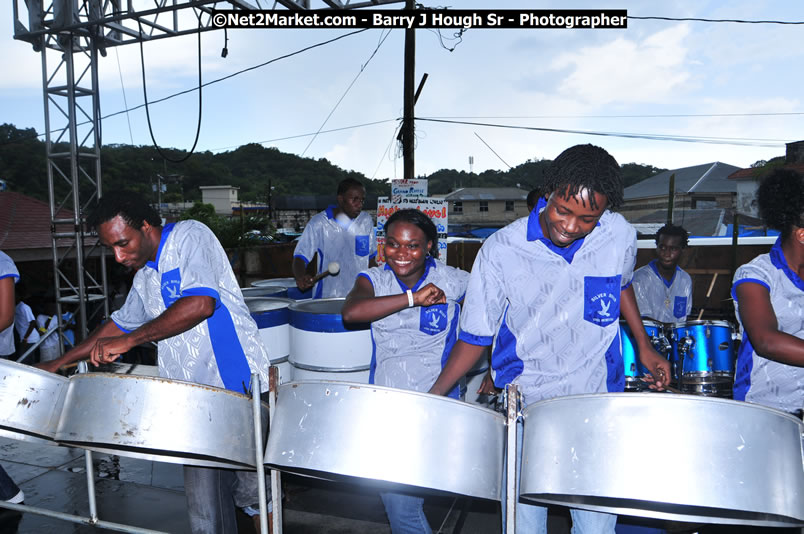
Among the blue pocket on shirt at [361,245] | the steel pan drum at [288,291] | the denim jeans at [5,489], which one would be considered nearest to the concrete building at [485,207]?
the steel pan drum at [288,291]

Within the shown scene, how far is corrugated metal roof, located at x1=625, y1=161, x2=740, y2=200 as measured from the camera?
20.7 metres

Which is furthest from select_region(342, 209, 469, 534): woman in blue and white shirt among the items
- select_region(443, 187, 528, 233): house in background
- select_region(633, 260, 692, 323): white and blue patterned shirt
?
select_region(443, 187, 528, 233): house in background

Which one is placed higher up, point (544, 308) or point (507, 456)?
point (544, 308)

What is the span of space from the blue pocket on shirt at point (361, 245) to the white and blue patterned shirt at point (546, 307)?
1.86 metres

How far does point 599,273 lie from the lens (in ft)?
3.48

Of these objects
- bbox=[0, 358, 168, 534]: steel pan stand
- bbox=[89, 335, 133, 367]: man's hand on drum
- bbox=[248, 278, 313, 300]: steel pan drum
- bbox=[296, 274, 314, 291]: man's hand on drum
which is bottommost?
bbox=[0, 358, 168, 534]: steel pan stand

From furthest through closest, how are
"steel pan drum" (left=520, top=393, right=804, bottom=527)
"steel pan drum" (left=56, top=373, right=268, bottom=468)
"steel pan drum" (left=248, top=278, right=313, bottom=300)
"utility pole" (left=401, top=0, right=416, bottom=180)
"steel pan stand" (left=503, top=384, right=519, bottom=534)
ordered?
"utility pole" (left=401, top=0, right=416, bottom=180), "steel pan drum" (left=248, top=278, right=313, bottom=300), "steel pan drum" (left=56, top=373, right=268, bottom=468), "steel pan stand" (left=503, top=384, right=519, bottom=534), "steel pan drum" (left=520, top=393, right=804, bottom=527)

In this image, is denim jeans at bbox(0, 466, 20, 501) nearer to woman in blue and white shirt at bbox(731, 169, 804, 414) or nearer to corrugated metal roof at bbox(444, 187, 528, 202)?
woman in blue and white shirt at bbox(731, 169, 804, 414)

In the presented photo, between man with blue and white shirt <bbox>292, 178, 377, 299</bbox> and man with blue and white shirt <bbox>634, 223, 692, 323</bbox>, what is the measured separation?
1279 mm

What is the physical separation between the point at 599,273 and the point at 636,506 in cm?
39

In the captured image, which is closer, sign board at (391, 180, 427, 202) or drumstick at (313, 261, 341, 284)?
drumstick at (313, 261, 341, 284)

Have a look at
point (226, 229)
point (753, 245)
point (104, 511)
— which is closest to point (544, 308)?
point (104, 511)

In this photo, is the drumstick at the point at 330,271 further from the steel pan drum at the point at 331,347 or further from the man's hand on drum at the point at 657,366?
the man's hand on drum at the point at 657,366

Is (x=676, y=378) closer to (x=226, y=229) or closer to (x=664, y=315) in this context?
(x=664, y=315)
